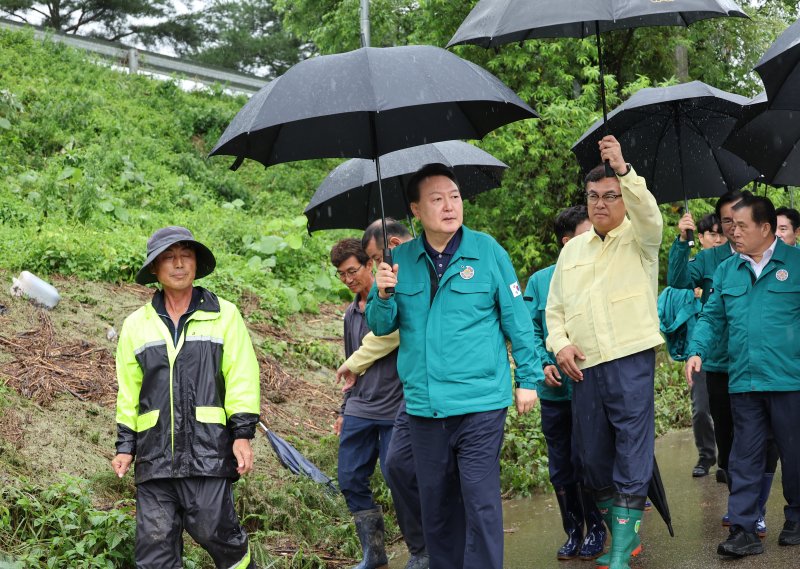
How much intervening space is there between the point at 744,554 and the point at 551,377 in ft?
5.00

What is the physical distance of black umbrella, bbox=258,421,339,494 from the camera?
7180 millimetres

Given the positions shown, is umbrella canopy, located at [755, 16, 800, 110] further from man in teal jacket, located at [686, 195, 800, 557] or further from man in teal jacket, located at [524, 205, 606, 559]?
man in teal jacket, located at [524, 205, 606, 559]

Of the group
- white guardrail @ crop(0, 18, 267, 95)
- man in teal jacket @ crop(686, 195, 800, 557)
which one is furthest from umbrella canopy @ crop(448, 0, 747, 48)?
white guardrail @ crop(0, 18, 267, 95)

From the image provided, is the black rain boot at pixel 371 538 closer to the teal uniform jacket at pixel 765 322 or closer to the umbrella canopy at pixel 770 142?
the teal uniform jacket at pixel 765 322

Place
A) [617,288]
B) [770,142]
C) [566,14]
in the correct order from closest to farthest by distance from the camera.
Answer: [566,14], [617,288], [770,142]

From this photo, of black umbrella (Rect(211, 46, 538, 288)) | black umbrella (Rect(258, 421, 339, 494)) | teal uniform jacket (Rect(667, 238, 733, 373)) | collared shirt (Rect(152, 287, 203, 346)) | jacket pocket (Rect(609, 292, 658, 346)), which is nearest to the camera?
black umbrella (Rect(211, 46, 538, 288))

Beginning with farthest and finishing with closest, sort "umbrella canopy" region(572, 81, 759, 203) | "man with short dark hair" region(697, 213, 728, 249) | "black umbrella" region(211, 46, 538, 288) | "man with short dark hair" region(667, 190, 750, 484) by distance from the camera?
"man with short dark hair" region(697, 213, 728, 249), "umbrella canopy" region(572, 81, 759, 203), "man with short dark hair" region(667, 190, 750, 484), "black umbrella" region(211, 46, 538, 288)

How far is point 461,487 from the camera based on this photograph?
4.89m

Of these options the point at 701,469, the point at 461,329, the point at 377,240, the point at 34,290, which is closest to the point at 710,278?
the point at 701,469

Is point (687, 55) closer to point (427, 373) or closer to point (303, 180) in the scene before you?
point (303, 180)

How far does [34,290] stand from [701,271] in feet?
19.6

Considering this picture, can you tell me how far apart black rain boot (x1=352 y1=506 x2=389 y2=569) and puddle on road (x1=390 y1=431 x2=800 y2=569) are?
151mm

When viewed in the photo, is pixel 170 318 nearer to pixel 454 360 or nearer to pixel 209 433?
pixel 209 433

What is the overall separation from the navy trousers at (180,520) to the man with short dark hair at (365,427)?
4.22ft
